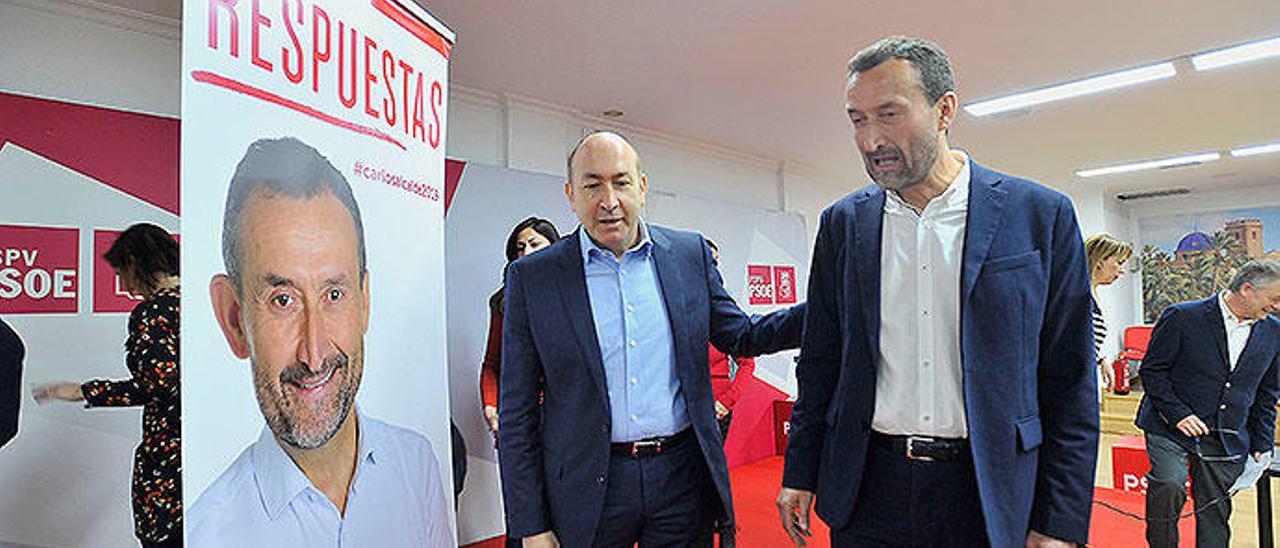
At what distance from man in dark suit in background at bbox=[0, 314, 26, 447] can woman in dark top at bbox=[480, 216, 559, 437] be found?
64.6 inches

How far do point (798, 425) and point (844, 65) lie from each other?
297 centimetres

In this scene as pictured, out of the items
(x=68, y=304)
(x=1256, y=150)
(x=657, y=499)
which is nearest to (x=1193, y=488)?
(x=657, y=499)

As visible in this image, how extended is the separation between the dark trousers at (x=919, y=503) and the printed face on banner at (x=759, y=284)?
15.3ft

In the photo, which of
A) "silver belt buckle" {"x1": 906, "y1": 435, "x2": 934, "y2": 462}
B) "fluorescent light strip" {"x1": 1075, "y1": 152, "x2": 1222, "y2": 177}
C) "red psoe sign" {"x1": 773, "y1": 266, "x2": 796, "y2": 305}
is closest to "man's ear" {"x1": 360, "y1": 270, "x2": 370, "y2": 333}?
"silver belt buckle" {"x1": 906, "y1": 435, "x2": 934, "y2": 462}

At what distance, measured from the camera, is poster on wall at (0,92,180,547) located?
8.13 ft

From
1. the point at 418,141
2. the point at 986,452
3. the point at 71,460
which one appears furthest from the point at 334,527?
the point at 71,460

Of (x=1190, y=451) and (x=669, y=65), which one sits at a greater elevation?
(x=669, y=65)

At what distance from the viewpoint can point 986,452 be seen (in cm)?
126

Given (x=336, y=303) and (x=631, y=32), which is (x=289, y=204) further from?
(x=631, y=32)

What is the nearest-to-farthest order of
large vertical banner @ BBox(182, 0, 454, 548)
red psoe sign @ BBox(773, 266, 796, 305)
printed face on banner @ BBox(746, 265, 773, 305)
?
large vertical banner @ BBox(182, 0, 454, 548), printed face on banner @ BBox(746, 265, 773, 305), red psoe sign @ BBox(773, 266, 796, 305)

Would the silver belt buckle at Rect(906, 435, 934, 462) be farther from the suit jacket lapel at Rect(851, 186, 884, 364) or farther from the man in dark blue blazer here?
the man in dark blue blazer

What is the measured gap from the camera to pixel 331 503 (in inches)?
52.1

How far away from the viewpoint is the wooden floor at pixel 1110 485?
3.98 metres

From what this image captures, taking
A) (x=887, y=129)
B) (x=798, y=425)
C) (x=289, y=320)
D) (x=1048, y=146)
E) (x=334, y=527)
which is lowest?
(x=334, y=527)
